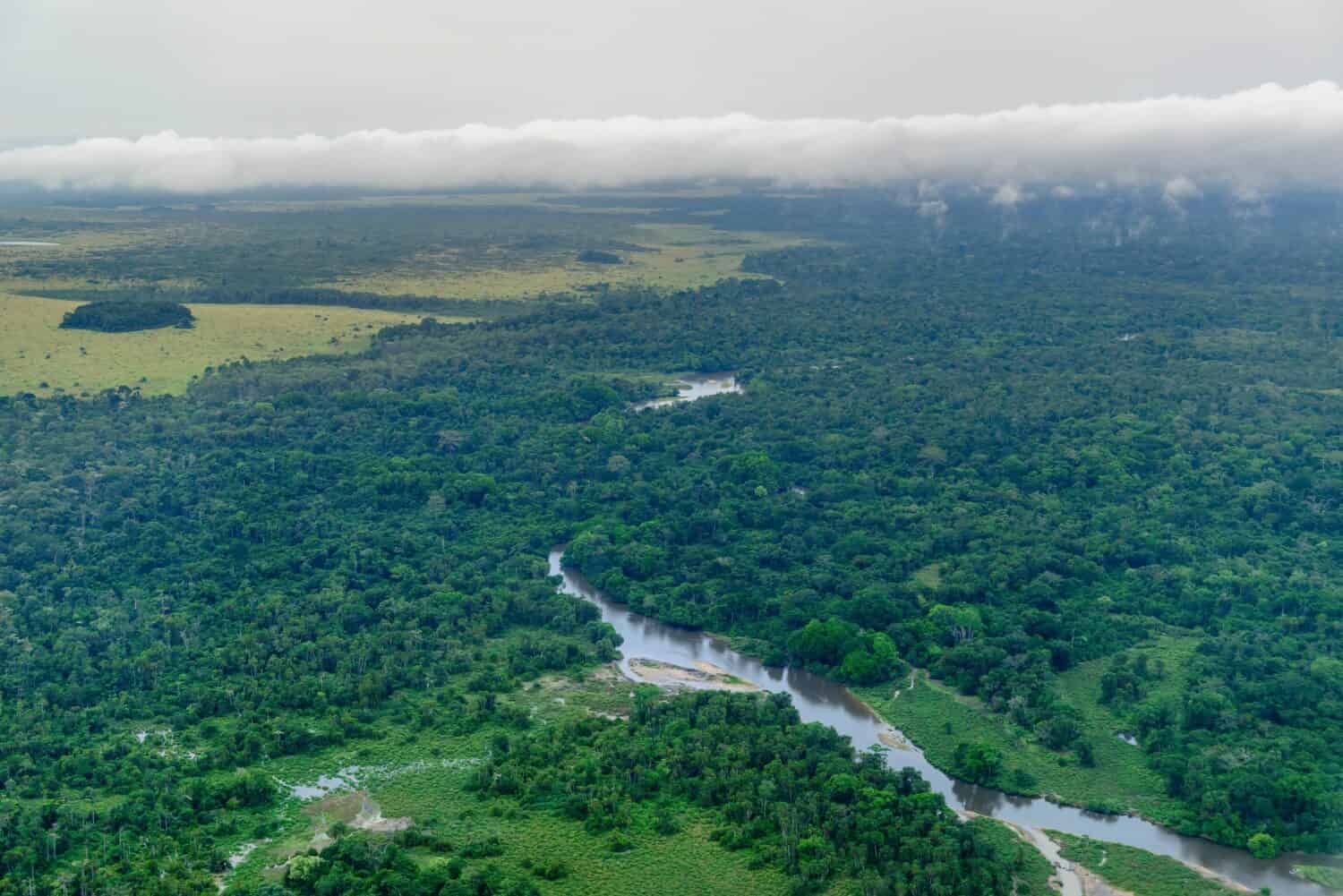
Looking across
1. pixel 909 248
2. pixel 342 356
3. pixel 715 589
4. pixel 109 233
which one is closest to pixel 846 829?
pixel 715 589

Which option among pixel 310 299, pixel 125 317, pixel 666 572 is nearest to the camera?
pixel 666 572

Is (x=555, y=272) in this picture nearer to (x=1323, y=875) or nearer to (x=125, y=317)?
(x=125, y=317)

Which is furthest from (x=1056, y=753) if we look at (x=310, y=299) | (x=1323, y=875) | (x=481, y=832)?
(x=310, y=299)

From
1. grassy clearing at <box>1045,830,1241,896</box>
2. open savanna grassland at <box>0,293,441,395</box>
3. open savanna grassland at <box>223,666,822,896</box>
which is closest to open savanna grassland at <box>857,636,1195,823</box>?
grassy clearing at <box>1045,830,1241,896</box>

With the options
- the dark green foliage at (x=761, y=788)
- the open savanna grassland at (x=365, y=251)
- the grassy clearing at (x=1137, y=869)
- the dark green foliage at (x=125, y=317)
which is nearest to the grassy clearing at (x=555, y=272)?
the open savanna grassland at (x=365, y=251)

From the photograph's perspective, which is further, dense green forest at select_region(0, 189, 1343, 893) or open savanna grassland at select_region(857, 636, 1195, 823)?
open savanna grassland at select_region(857, 636, 1195, 823)

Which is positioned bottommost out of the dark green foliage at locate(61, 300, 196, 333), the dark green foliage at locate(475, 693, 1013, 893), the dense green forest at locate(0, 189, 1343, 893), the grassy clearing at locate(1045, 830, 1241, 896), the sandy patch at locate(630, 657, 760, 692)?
the grassy clearing at locate(1045, 830, 1241, 896)

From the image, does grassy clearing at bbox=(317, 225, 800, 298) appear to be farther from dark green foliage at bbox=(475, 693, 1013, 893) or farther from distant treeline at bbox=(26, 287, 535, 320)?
dark green foliage at bbox=(475, 693, 1013, 893)

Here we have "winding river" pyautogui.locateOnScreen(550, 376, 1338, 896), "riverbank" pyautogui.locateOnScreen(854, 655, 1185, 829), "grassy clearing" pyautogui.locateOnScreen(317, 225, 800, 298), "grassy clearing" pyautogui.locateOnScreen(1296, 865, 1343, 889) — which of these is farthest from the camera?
"grassy clearing" pyautogui.locateOnScreen(317, 225, 800, 298)
